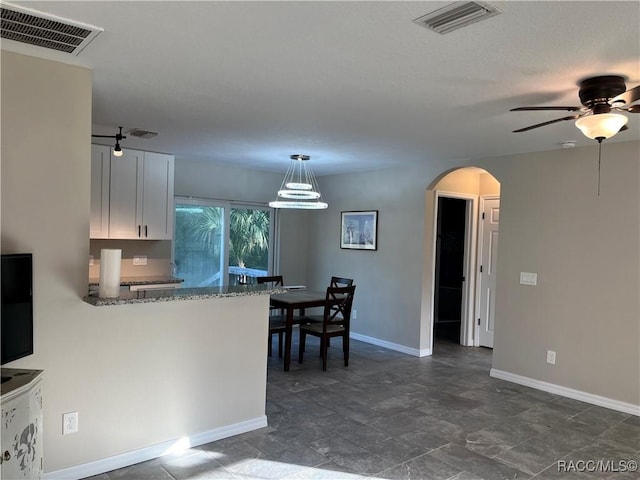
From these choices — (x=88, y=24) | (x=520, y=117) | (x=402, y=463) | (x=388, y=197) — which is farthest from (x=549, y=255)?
(x=88, y=24)

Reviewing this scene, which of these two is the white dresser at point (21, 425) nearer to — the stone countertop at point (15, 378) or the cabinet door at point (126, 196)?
the stone countertop at point (15, 378)

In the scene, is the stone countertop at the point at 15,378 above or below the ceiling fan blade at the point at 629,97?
below

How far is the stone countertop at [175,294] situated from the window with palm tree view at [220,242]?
297cm

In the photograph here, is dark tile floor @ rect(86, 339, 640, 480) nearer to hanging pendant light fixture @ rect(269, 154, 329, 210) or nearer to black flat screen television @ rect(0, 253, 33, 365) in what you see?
black flat screen television @ rect(0, 253, 33, 365)

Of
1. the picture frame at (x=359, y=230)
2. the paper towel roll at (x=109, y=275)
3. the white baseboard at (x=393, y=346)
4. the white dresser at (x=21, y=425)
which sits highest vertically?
the picture frame at (x=359, y=230)

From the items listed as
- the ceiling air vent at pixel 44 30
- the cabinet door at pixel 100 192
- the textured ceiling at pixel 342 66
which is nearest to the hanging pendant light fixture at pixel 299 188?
the textured ceiling at pixel 342 66

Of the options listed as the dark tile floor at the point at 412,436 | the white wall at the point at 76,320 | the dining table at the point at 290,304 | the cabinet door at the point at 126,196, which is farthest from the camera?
the dining table at the point at 290,304

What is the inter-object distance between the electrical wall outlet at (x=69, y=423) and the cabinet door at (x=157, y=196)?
8.89ft

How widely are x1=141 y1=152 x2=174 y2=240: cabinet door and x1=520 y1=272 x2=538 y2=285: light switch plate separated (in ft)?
12.9

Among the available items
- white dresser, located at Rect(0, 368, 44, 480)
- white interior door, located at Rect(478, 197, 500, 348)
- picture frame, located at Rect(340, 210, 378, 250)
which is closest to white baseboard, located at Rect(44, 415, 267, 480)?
white dresser, located at Rect(0, 368, 44, 480)

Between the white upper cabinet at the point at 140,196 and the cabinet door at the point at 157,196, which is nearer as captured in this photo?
the white upper cabinet at the point at 140,196

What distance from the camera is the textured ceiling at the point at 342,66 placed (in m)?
1.92

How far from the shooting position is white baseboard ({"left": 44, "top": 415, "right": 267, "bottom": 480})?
269 cm

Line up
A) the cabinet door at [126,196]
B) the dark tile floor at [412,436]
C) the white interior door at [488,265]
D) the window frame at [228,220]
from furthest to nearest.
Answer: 1. the white interior door at [488,265]
2. the window frame at [228,220]
3. the cabinet door at [126,196]
4. the dark tile floor at [412,436]
